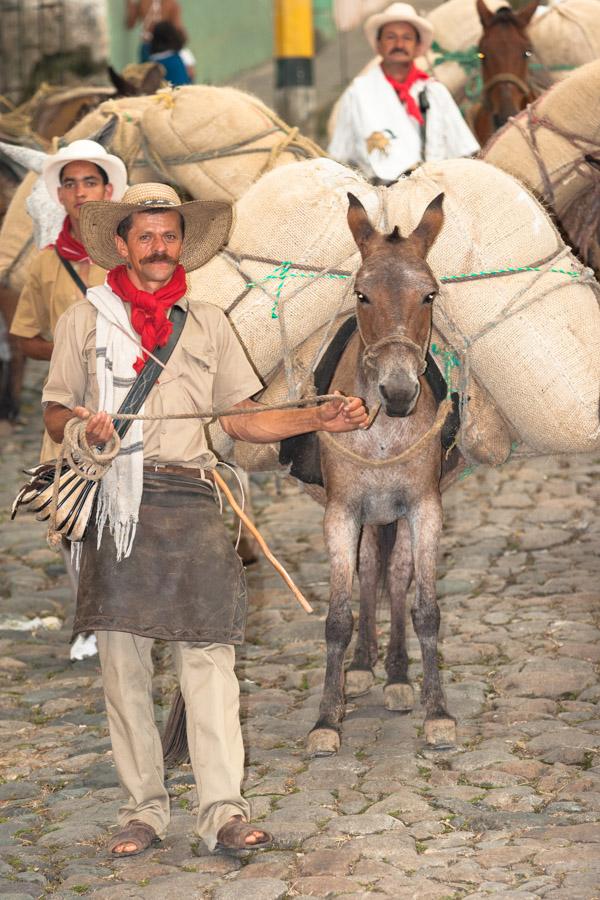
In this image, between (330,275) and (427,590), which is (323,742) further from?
(330,275)

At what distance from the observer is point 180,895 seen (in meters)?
4.95

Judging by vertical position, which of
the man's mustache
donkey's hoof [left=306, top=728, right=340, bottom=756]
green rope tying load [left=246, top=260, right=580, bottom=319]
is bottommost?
donkey's hoof [left=306, top=728, right=340, bottom=756]

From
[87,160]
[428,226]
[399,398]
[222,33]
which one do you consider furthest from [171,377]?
[222,33]

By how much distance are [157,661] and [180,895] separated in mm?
2940

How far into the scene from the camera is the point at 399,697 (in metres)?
6.84

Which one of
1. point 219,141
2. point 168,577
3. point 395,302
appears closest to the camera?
point 168,577

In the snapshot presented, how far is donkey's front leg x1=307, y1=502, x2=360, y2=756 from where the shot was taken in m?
6.45

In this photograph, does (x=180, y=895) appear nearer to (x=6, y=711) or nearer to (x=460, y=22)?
(x=6, y=711)

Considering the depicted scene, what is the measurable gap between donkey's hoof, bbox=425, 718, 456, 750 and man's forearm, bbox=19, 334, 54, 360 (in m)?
2.63

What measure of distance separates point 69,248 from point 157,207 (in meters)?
2.32

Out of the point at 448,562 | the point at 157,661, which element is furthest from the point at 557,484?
the point at 157,661

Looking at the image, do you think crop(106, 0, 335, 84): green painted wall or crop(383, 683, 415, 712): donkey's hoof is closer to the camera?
crop(383, 683, 415, 712): donkey's hoof

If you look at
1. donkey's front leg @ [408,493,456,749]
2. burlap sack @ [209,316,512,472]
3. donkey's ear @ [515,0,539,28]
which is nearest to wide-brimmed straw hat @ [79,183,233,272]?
burlap sack @ [209,316,512,472]

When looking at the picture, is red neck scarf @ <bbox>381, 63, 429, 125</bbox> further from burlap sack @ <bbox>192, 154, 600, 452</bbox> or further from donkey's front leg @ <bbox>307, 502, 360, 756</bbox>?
donkey's front leg @ <bbox>307, 502, 360, 756</bbox>
